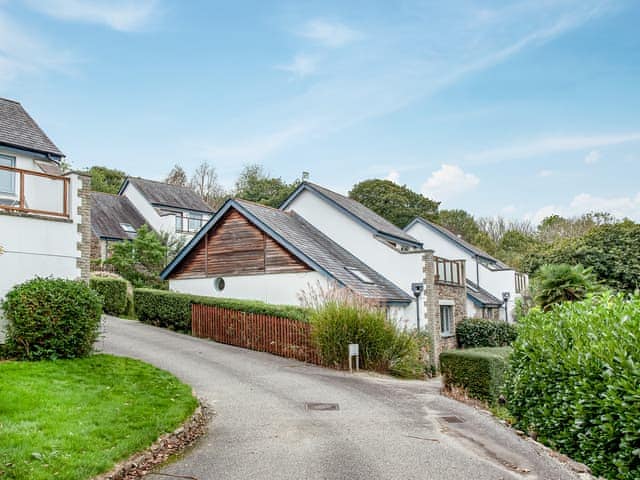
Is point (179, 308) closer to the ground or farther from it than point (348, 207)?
closer to the ground

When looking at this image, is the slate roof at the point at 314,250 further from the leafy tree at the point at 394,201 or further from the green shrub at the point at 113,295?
the leafy tree at the point at 394,201

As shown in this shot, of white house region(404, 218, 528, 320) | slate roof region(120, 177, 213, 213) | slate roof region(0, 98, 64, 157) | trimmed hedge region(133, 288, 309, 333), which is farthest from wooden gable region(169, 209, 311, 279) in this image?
slate roof region(120, 177, 213, 213)

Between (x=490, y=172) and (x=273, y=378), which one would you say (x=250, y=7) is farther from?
(x=490, y=172)

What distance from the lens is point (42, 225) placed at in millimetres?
12797

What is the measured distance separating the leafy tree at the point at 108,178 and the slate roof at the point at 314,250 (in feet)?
101

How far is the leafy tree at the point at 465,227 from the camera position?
176ft

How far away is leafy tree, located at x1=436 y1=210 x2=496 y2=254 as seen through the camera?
53.8 m

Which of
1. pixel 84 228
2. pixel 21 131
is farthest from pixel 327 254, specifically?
pixel 21 131

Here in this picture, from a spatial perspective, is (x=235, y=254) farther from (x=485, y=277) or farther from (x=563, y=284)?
(x=485, y=277)

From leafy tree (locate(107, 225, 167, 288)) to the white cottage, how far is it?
47.6 feet

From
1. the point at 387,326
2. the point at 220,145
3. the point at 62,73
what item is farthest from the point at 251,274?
the point at 62,73

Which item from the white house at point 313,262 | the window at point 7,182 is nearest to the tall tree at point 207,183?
the white house at point 313,262

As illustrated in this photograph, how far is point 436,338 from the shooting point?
21703mm

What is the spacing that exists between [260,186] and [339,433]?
153 ft
